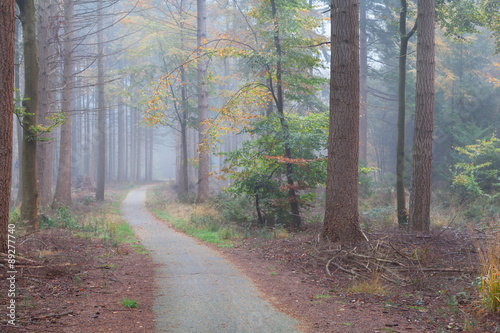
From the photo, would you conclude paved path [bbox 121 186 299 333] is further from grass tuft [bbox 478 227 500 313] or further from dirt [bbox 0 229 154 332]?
grass tuft [bbox 478 227 500 313]

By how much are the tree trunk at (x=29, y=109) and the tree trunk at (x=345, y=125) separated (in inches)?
256

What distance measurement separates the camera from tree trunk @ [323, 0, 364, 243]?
7902 mm

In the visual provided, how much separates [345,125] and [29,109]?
7.01 metres

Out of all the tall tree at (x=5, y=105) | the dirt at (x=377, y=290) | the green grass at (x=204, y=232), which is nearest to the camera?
the dirt at (x=377, y=290)

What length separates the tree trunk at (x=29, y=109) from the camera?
8.28 meters

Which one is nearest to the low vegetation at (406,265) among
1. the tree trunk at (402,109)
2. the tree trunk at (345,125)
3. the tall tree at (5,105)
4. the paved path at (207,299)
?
the tree trunk at (345,125)

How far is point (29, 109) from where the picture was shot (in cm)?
862

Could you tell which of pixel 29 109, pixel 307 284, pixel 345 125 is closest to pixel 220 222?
pixel 345 125

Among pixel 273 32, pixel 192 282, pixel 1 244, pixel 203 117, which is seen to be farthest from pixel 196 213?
pixel 1 244

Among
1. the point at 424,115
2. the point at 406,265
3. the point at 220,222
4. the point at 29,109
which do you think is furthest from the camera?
the point at 220,222

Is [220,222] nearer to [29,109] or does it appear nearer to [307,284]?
[29,109]

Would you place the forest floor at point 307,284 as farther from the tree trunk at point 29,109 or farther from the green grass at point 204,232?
the green grass at point 204,232

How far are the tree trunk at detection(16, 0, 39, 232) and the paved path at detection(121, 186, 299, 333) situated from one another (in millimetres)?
Result: 2991

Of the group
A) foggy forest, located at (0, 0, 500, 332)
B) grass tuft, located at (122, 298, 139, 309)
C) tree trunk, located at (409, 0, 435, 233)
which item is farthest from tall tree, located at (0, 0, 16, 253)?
tree trunk, located at (409, 0, 435, 233)
